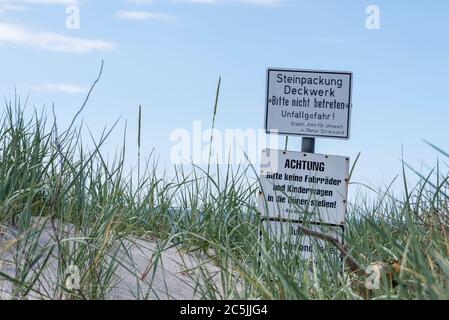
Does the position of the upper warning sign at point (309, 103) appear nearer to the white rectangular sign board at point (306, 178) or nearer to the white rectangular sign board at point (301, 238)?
the white rectangular sign board at point (306, 178)

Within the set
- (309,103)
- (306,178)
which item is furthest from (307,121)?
(306,178)

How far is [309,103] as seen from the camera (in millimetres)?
5258

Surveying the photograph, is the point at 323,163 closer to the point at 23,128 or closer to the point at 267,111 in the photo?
the point at 267,111

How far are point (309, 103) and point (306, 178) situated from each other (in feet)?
1.85

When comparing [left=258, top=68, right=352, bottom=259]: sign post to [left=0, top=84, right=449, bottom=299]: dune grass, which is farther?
[left=258, top=68, right=352, bottom=259]: sign post

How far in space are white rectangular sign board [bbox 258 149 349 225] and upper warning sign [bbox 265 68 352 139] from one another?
0.70 feet

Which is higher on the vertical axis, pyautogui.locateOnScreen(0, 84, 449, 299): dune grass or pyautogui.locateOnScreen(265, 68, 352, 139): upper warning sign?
pyautogui.locateOnScreen(265, 68, 352, 139): upper warning sign

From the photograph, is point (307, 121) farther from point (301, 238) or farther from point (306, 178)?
point (301, 238)

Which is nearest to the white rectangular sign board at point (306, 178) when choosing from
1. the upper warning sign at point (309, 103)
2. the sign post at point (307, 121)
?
the sign post at point (307, 121)

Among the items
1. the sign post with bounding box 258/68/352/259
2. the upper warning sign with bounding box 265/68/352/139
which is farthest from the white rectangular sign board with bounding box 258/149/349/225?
the upper warning sign with bounding box 265/68/352/139

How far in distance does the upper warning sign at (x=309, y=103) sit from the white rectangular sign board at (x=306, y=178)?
0.21 m

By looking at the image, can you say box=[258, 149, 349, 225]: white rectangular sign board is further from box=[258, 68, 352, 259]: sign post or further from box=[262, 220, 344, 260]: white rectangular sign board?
box=[262, 220, 344, 260]: white rectangular sign board

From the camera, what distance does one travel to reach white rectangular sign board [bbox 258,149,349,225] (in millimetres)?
5012
